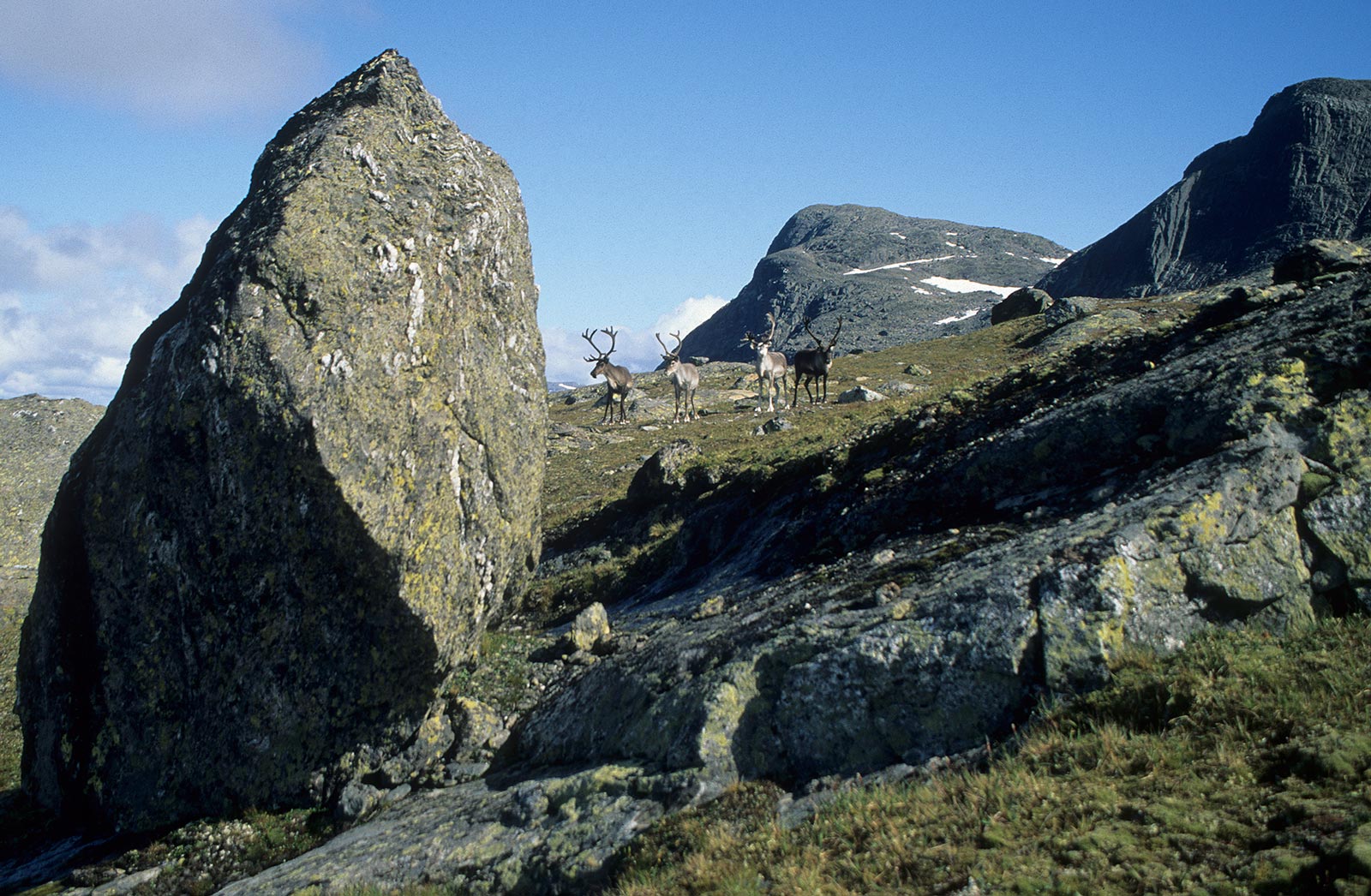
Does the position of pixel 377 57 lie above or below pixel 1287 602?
above

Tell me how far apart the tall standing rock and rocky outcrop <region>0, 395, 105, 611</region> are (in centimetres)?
1576

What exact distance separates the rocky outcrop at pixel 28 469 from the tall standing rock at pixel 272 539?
15.8 m

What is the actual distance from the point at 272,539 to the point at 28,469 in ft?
82.6

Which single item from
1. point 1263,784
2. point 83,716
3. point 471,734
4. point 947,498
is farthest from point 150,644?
point 1263,784

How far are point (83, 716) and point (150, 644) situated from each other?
1679 mm

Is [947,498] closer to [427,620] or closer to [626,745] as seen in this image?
[626,745]

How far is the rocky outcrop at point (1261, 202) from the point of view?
10894cm

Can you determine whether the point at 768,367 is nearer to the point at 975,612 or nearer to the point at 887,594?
the point at 887,594

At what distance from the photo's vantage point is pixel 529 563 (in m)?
13.0

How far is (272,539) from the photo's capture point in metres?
9.97

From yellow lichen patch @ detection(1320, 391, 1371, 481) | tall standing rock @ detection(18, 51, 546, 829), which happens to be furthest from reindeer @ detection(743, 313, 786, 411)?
yellow lichen patch @ detection(1320, 391, 1371, 481)

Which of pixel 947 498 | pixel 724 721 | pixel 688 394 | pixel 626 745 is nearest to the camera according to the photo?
pixel 724 721

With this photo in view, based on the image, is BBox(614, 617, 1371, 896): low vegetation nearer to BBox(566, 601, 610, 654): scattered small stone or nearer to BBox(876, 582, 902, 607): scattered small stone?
BBox(876, 582, 902, 607): scattered small stone

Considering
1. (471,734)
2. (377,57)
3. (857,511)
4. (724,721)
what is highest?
(377,57)
